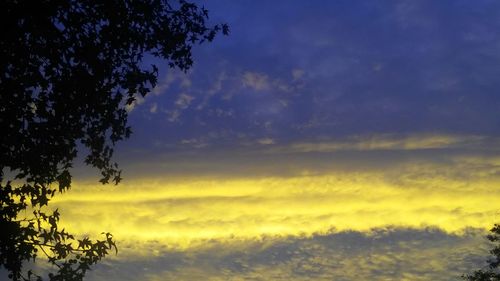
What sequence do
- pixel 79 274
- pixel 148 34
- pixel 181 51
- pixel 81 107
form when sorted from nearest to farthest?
pixel 79 274, pixel 81 107, pixel 148 34, pixel 181 51

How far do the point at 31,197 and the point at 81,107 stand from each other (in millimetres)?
2101

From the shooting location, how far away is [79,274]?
1001 cm

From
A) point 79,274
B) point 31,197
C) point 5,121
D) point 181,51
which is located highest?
point 181,51

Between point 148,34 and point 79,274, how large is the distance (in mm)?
5337

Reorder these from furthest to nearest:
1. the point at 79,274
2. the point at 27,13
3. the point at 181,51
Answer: the point at 181,51 < the point at 79,274 < the point at 27,13

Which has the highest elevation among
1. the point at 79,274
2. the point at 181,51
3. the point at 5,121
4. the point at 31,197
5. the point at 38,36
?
the point at 181,51

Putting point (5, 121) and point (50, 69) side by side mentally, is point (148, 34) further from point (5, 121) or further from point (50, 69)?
point (5, 121)

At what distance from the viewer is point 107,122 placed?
11.5 m

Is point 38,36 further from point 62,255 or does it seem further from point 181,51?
point 62,255

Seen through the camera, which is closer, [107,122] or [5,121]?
[5,121]

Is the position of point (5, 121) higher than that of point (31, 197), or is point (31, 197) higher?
point (5, 121)

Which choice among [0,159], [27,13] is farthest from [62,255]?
[27,13]

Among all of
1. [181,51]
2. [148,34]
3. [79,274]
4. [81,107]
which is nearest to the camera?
[79,274]

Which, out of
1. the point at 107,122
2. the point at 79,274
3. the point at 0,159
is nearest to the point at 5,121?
the point at 0,159
